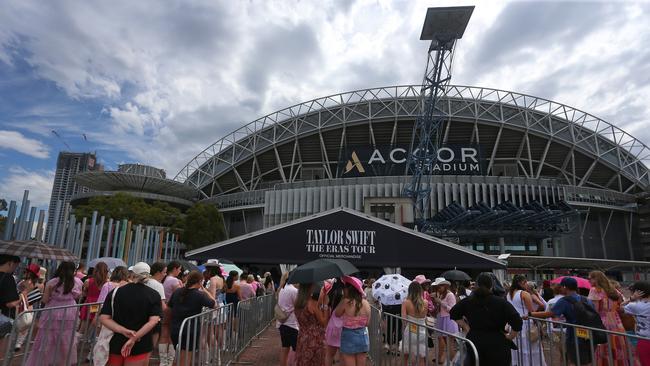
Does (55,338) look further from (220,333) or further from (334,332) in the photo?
(334,332)

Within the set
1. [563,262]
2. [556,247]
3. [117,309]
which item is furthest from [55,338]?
[556,247]

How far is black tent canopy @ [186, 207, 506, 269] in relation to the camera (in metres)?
21.9

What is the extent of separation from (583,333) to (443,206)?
4228 cm

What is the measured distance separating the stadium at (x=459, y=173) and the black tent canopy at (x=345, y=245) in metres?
19.1

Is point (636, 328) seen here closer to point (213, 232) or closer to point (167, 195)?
point (213, 232)

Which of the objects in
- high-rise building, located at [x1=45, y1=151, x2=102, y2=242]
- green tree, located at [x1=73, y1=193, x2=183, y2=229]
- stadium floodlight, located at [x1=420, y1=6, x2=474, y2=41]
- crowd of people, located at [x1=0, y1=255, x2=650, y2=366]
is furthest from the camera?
high-rise building, located at [x1=45, y1=151, x2=102, y2=242]

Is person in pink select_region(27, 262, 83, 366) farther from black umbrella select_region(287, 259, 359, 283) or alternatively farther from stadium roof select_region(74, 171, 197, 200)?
stadium roof select_region(74, 171, 197, 200)

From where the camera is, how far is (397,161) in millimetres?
51438

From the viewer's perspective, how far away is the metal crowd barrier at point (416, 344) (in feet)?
15.4

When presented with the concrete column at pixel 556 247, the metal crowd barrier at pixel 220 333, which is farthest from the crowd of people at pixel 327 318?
the concrete column at pixel 556 247

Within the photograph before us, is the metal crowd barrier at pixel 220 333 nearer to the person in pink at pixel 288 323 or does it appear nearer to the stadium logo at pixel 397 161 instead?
the person in pink at pixel 288 323

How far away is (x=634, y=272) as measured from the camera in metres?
42.4

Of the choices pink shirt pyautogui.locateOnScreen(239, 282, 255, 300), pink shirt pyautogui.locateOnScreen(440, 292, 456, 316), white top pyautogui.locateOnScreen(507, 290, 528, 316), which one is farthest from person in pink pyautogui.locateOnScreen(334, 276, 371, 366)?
pink shirt pyautogui.locateOnScreen(239, 282, 255, 300)

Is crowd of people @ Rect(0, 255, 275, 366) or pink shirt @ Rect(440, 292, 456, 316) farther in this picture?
pink shirt @ Rect(440, 292, 456, 316)
